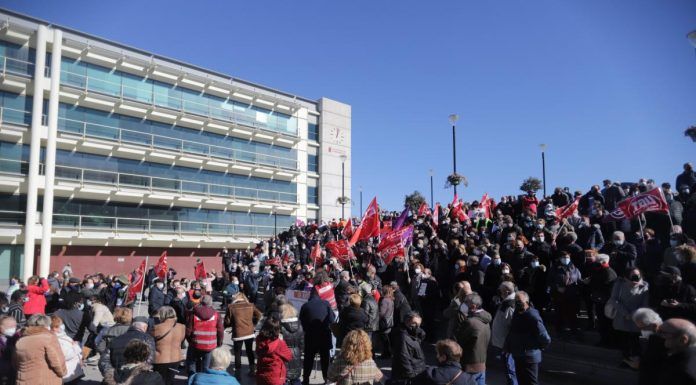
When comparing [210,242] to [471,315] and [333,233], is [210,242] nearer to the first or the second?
[333,233]

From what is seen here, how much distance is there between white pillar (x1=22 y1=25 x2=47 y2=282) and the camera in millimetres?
29906

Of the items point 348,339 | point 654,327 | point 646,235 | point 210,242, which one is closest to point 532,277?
point 646,235

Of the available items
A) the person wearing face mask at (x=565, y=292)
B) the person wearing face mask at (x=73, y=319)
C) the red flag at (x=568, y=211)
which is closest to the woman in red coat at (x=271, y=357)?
the person wearing face mask at (x=73, y=319)

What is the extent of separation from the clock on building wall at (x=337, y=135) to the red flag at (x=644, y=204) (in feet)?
134

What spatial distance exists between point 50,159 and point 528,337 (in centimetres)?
3193

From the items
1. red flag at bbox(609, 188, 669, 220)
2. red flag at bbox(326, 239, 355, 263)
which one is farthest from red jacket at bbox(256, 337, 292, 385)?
red flag at bbox(326, 239, 355, 263)

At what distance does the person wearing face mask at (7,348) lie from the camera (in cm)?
618

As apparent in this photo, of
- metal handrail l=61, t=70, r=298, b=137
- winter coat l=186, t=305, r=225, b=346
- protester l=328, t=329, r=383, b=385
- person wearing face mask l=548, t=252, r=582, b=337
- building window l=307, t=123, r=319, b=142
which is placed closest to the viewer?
protester l=328, t=329, r=383, b=385

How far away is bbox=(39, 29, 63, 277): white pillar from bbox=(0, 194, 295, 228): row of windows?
1090mm

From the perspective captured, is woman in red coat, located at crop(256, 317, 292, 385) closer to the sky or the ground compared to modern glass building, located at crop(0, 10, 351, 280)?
closer to the ground

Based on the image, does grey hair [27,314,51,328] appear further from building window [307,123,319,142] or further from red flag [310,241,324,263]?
building window [307,123,319,142]

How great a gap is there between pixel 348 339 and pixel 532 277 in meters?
6.06

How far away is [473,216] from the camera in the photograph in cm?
1862

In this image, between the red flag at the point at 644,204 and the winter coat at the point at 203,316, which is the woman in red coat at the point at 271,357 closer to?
the winter coat at the point at 203,316
